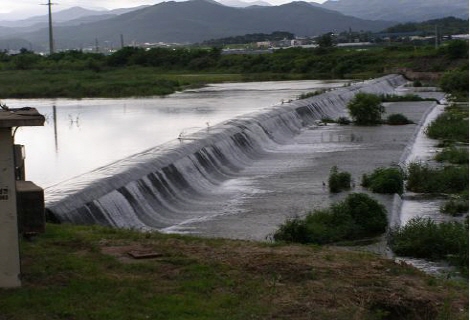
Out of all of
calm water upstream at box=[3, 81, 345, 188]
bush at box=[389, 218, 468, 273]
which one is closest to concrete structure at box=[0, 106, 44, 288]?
bush at box=[389, 218, 468, 273]

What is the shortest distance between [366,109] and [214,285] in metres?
21.2

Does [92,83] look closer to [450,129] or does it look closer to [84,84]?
[84,84]

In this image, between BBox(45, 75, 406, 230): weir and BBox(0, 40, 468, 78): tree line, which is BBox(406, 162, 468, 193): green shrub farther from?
BBox(0, 40, 468, 78): tree line

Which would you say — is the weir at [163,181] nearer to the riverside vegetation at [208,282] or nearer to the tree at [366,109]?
the riverside vegetation at [208,282]

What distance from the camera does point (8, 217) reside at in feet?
23.8

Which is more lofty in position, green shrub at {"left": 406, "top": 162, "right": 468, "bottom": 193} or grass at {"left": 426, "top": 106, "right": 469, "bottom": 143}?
grass at {"left": 426, "top": 106, "right": 469, "bottom": 143}

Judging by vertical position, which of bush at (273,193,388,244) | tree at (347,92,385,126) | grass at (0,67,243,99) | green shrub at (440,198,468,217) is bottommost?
green shrub at (440,198,468,217)

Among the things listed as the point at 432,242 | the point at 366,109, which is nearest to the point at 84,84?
the point at 366,109

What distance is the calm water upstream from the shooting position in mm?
20438

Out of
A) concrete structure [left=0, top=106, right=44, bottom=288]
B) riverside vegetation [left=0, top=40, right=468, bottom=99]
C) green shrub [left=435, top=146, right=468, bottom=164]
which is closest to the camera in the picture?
concrete structure [left=0, top=106, right=44, bottom=288]

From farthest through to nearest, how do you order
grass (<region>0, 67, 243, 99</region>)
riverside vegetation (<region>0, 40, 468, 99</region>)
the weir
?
riverside vegetation (<region>0, 40, 468, 99</region>), grass (<region>0, 67, 243, 99</region>), the weir

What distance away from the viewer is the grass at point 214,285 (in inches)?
273

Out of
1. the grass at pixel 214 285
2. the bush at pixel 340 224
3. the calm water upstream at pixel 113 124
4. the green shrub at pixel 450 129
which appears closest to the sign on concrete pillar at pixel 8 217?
the grass at pixel 214 285

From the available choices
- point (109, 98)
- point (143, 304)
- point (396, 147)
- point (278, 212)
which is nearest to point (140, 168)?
point (278, 212)
